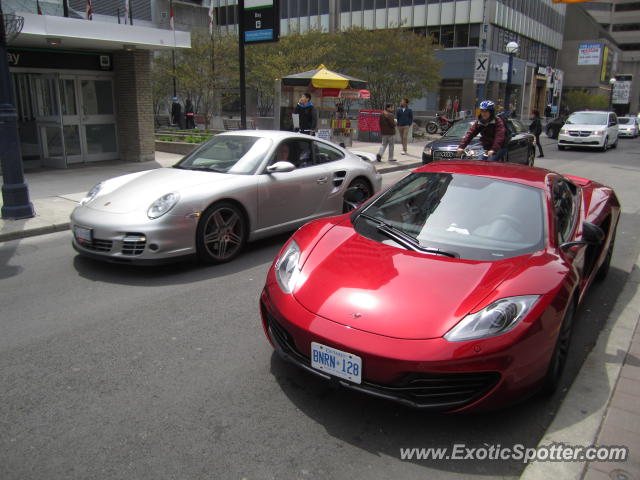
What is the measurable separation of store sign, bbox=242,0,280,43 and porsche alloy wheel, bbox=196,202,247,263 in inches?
310

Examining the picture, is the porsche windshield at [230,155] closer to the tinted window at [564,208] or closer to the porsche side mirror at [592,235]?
the tinted window at [564,208]

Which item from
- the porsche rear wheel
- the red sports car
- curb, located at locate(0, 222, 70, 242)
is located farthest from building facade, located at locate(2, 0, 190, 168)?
the porsche rear wheel

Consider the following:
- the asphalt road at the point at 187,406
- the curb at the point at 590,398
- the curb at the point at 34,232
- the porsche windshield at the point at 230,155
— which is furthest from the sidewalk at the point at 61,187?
the curb at the point at 590,398

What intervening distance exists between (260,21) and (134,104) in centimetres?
410

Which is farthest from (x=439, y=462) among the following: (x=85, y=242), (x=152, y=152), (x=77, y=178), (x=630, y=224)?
(x=152, y=152)

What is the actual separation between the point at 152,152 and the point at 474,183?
12407 mm

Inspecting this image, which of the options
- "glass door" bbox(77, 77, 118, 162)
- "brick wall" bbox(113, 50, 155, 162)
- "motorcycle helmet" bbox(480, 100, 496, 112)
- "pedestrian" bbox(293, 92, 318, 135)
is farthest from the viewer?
"pedestrian" bbox(293, 92, 318, 135)

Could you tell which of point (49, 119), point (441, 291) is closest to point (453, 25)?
point (49, 119)

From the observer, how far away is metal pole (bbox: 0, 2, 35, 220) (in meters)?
7.70

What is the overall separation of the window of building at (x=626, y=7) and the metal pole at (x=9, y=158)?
122039 millimetres

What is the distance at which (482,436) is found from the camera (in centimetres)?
305

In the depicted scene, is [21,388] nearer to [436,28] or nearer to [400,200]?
[400,200]

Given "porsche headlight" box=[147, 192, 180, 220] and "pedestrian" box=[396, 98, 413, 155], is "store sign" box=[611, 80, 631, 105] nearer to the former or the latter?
"pedestrian" box=[396, 98, 413, 155]

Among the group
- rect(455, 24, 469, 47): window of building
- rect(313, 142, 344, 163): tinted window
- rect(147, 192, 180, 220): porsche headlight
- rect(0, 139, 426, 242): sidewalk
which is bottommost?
rect(0, 139, 426, 242): sidewalk
